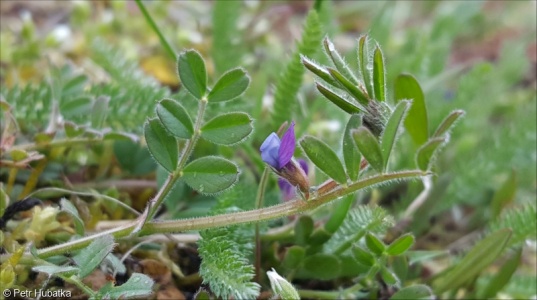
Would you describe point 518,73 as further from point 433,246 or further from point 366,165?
point 366,165

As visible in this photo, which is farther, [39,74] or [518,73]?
[518,73]

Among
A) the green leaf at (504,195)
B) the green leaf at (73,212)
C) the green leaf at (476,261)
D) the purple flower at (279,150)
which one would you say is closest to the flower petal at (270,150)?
the purple flower at (279,150)

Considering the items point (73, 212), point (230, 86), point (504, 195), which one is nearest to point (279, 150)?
point (230, 86)

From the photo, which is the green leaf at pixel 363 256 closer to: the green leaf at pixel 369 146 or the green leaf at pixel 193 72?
the green leaf at pixel 369 146

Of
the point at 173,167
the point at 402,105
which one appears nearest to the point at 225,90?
the point at 173,167

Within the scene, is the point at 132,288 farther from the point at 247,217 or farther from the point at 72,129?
the point at 72,129

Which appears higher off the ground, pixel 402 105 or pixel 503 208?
pixel 402 105
